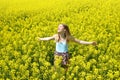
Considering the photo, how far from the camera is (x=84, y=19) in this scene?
14758 mm

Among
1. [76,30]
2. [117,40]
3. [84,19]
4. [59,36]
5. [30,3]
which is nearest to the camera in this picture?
[59,36]

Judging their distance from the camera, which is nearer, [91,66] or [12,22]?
[91,66]

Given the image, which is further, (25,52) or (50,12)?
(50,12)

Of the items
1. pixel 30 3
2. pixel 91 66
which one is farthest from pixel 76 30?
pixel 30 3

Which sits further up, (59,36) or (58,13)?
(59,36)

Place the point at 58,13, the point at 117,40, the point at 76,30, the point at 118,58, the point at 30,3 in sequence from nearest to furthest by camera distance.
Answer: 1. the point at 118,58
2. the point at 117,40
3. the point at 76,30
4. the point at 58,13
5. the point at 30,3

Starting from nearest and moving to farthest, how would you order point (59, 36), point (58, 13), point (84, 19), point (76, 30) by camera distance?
point (59, 36)
point (76, 30)
point (84, 19)
point (58, 13)

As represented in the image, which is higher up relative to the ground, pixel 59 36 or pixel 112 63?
pixel 59 36

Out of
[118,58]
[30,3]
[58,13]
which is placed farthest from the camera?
[30,3]

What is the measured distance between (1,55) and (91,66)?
229cm

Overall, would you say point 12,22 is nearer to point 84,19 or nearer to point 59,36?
point 84,19

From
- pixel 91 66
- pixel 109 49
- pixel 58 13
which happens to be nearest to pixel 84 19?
pixel 58 13

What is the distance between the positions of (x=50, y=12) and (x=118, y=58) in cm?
830

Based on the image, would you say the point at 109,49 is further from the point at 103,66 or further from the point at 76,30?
the point at 76,30
